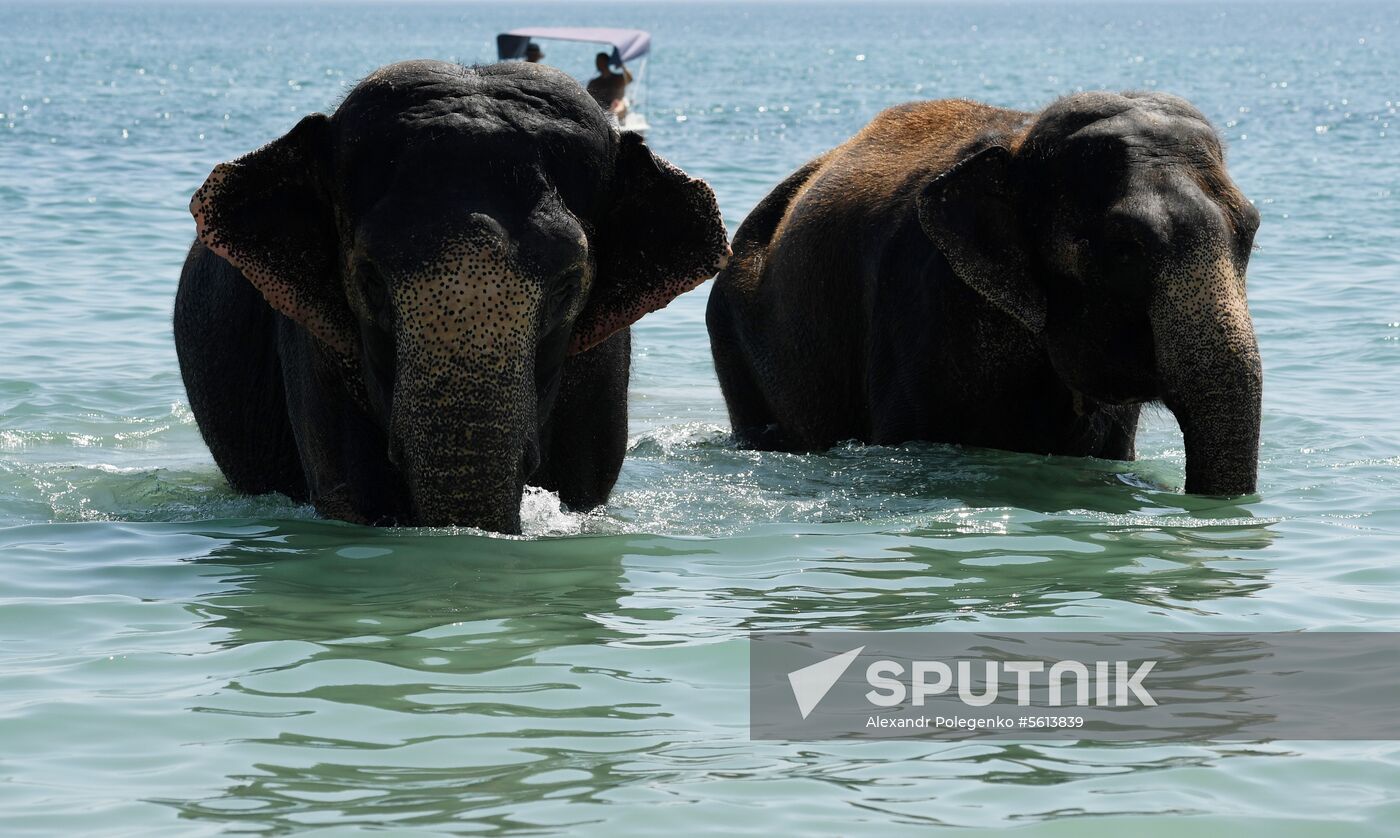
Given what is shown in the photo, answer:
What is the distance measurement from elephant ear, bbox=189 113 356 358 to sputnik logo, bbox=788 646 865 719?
→ 6.21 feet

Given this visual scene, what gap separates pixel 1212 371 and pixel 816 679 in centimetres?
271

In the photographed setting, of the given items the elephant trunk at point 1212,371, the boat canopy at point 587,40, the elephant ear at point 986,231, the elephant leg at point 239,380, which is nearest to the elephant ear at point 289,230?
the elephant leg at point 239,380

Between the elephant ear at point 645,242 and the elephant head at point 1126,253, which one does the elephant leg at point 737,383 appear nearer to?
the elephant head at point 1126,253

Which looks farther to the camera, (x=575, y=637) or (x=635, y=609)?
(x=635, y=609)

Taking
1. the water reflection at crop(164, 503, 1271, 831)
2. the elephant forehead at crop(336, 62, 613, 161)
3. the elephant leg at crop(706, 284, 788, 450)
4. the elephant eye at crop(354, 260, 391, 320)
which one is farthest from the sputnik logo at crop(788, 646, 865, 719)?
the elephant leg at crop(706, 284, 788, 450)

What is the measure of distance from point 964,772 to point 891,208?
4.58 meters

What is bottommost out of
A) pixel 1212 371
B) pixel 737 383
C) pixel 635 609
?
pixel 737 383

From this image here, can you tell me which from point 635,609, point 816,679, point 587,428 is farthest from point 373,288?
point 816,679

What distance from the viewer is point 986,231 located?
8.06 metres

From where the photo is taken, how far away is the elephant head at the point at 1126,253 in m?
7.32

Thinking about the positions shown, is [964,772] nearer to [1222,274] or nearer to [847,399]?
[1222,274]

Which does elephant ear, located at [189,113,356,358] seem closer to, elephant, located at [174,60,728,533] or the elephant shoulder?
elephant, located at [174,60,728,533]

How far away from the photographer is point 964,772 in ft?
14.6
